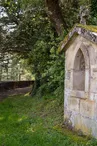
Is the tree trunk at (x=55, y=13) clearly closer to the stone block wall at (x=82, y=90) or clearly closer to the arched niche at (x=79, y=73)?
the stone block wall at (x=82, y=90)

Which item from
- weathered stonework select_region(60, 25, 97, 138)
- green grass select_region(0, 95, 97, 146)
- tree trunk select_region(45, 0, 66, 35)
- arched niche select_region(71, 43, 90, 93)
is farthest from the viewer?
tree trunk select_region(45, 0, 66, 35)

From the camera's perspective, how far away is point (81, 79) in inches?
212

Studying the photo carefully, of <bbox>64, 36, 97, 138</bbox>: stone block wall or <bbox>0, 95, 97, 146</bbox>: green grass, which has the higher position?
<bbox>64, 36, 97, 138</bbox>: stone block wall

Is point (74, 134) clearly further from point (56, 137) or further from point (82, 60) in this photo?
point (82, 60)

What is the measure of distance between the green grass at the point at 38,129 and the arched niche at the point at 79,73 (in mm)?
1071

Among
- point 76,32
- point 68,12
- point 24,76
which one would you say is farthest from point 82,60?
point 24,76

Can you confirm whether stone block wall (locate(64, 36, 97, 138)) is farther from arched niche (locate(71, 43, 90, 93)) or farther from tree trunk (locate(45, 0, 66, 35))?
tree trunk (locate(45, 0, 66, 35))

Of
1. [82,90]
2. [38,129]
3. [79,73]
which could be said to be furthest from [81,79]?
[38,129]

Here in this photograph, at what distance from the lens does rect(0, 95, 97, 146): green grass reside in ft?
15.3

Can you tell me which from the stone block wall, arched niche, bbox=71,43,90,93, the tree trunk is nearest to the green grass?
the stone block wall

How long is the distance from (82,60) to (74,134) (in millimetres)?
1685

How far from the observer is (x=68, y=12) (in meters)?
10.8

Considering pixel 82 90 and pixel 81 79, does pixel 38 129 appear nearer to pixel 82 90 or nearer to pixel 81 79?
pixel 82 90

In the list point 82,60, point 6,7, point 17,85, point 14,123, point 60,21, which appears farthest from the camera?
point 17,85
